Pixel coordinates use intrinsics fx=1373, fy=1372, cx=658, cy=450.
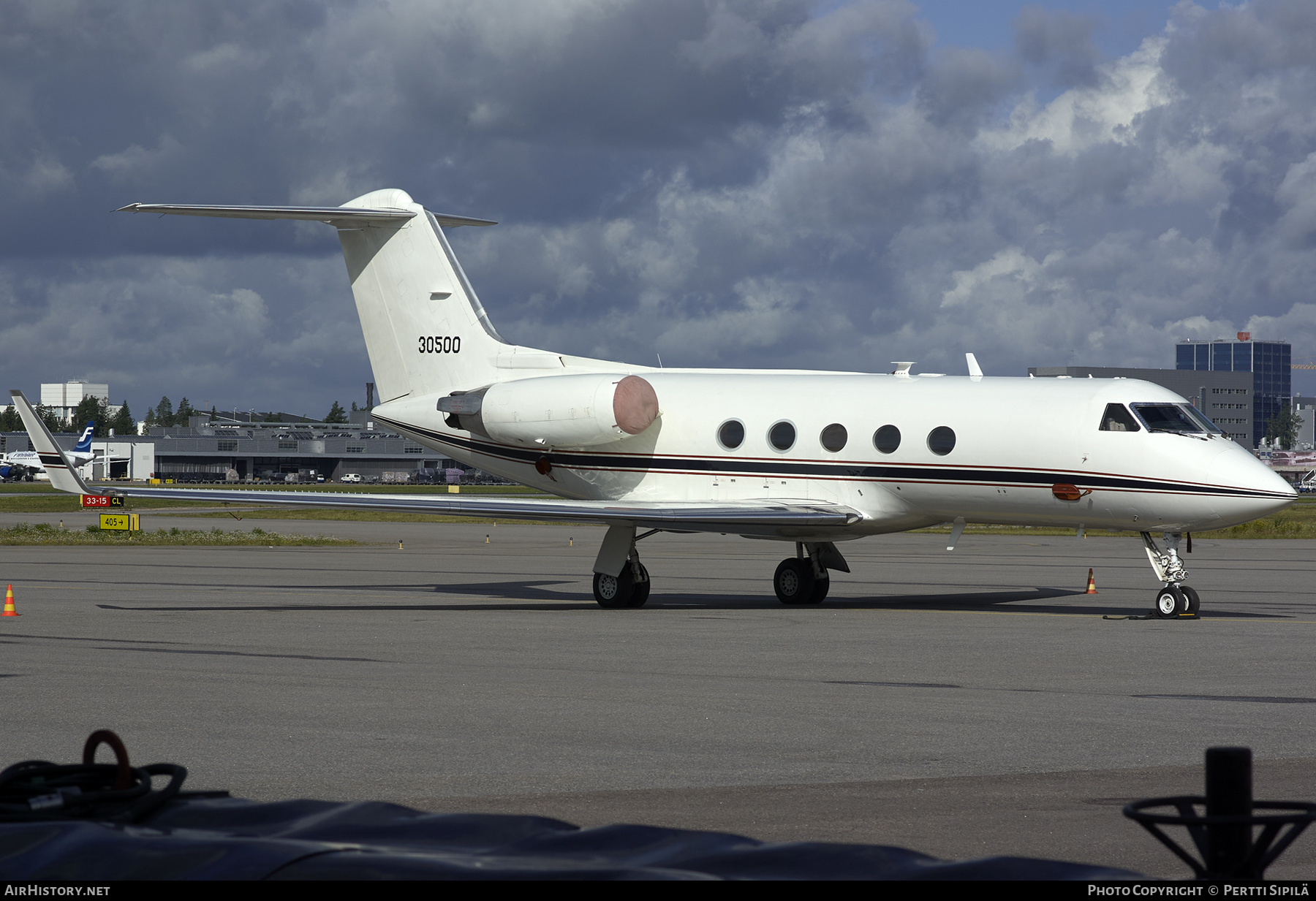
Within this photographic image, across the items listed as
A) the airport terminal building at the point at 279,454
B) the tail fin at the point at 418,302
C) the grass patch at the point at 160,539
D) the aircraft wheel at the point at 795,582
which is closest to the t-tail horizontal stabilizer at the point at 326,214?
the tail fin at the point at 418,302

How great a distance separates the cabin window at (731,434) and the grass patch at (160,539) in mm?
24471

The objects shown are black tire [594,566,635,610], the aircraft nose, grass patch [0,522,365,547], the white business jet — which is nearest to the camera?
the aircraft nose

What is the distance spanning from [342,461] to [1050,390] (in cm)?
14751

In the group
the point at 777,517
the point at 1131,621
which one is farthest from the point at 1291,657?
the point at 777,517

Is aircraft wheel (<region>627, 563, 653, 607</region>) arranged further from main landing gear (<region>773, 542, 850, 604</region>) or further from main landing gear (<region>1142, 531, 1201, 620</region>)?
main landing gear (<region>1142, 531, 1201, 620</region>)

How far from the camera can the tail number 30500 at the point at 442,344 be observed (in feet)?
84.3

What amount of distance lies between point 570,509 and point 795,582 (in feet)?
14.6

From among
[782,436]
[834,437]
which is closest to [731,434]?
[782,436]

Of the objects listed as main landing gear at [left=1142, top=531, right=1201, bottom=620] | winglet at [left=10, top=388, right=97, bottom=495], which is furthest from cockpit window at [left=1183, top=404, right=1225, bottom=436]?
winglet at [left=10, top=388, right=97, bottom=495]

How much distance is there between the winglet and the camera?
69.4ft

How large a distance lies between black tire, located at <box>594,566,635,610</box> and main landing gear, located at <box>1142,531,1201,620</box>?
800cm

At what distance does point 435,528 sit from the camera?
61000mm

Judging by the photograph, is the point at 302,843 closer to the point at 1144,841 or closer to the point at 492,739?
the point at 1144,841

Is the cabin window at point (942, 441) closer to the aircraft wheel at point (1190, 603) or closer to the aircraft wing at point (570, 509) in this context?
the aircraft wing at point (570, 509)
